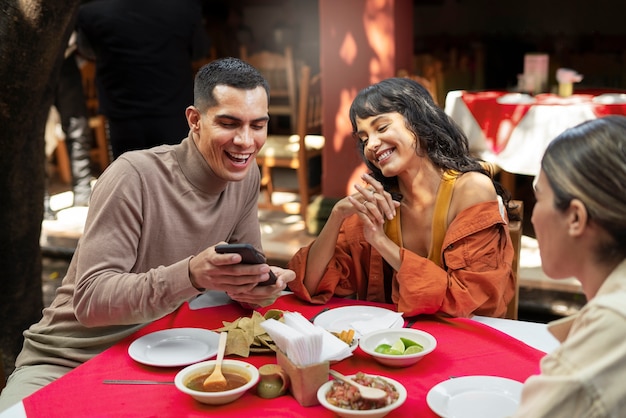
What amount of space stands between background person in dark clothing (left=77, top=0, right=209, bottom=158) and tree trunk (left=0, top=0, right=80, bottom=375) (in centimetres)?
125

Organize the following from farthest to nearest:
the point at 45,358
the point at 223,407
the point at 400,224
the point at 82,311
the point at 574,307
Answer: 1. the point at 574,307
2. the point at 400,224
3. the point at 45,358
4. the point at 82,311
5. the point at 223,407

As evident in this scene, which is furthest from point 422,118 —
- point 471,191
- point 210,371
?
point 210,371

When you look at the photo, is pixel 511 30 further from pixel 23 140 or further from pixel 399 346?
pixel 399 346

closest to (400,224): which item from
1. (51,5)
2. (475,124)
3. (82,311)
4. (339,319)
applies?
(339,319)

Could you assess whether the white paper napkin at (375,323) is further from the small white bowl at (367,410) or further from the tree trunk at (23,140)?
the tree trunk at (23,140)

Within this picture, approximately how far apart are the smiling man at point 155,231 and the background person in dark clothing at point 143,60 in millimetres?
2305

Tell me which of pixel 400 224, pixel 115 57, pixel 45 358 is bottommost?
pixel 45 358

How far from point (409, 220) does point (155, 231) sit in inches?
31.9

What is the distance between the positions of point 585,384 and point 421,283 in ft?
2.88

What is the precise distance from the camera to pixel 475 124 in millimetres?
4484

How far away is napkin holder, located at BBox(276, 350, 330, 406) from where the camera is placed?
1.40 metres

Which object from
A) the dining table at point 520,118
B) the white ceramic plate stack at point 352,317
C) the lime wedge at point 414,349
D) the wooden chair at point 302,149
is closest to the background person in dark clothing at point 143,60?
the wooden chair at point 302,149

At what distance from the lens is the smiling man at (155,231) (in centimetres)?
178

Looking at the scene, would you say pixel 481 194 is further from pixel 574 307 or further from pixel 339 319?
pixel 574 307
